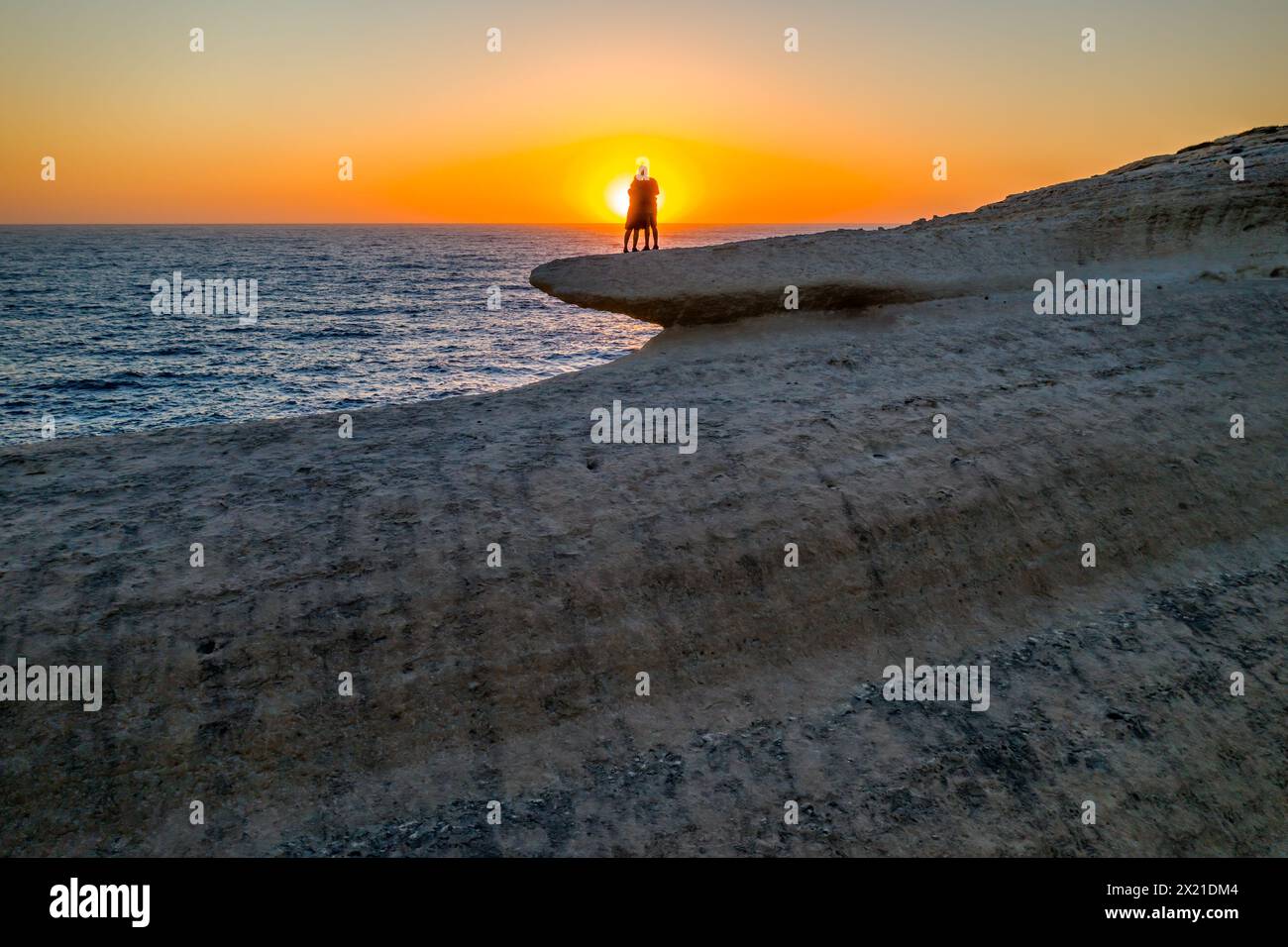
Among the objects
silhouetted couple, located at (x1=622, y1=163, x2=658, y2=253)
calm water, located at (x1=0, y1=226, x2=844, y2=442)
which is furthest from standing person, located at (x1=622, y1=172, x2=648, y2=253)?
calm water, located at (x1=0, y1=226, x2=844, y2=442)

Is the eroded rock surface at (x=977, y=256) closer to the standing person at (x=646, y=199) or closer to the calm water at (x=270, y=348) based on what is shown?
the standing person at (x=646, y=199)

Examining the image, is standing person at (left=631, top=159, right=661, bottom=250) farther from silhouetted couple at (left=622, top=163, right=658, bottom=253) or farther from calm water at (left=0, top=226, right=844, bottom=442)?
calm water at (left=0, top=226, right=844, bottom=442)

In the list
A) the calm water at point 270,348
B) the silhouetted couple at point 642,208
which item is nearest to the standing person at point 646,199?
the silhouetted couple at point 642,208

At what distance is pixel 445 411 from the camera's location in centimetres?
1208

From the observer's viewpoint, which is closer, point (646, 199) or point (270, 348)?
point (646, 199)

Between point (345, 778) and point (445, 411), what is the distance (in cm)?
595

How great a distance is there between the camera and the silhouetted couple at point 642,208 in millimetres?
18777

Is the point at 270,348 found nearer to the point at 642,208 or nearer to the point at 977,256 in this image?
the point at 642,208

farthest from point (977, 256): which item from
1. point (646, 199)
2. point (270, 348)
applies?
point (270, 348)

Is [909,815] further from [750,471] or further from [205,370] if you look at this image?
[205,370]

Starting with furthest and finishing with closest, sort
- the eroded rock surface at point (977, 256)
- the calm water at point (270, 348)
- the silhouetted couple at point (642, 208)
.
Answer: the calm water at point (270, 348) → the silhouetted couple at point (642, 208) → the eroded rock surface at point (977, 256)

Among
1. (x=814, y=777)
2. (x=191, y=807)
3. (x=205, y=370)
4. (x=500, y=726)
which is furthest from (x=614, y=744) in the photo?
(x=205, y=370)

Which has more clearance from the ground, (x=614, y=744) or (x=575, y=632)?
(x=575, y=632)

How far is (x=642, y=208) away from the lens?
62.8 ft
